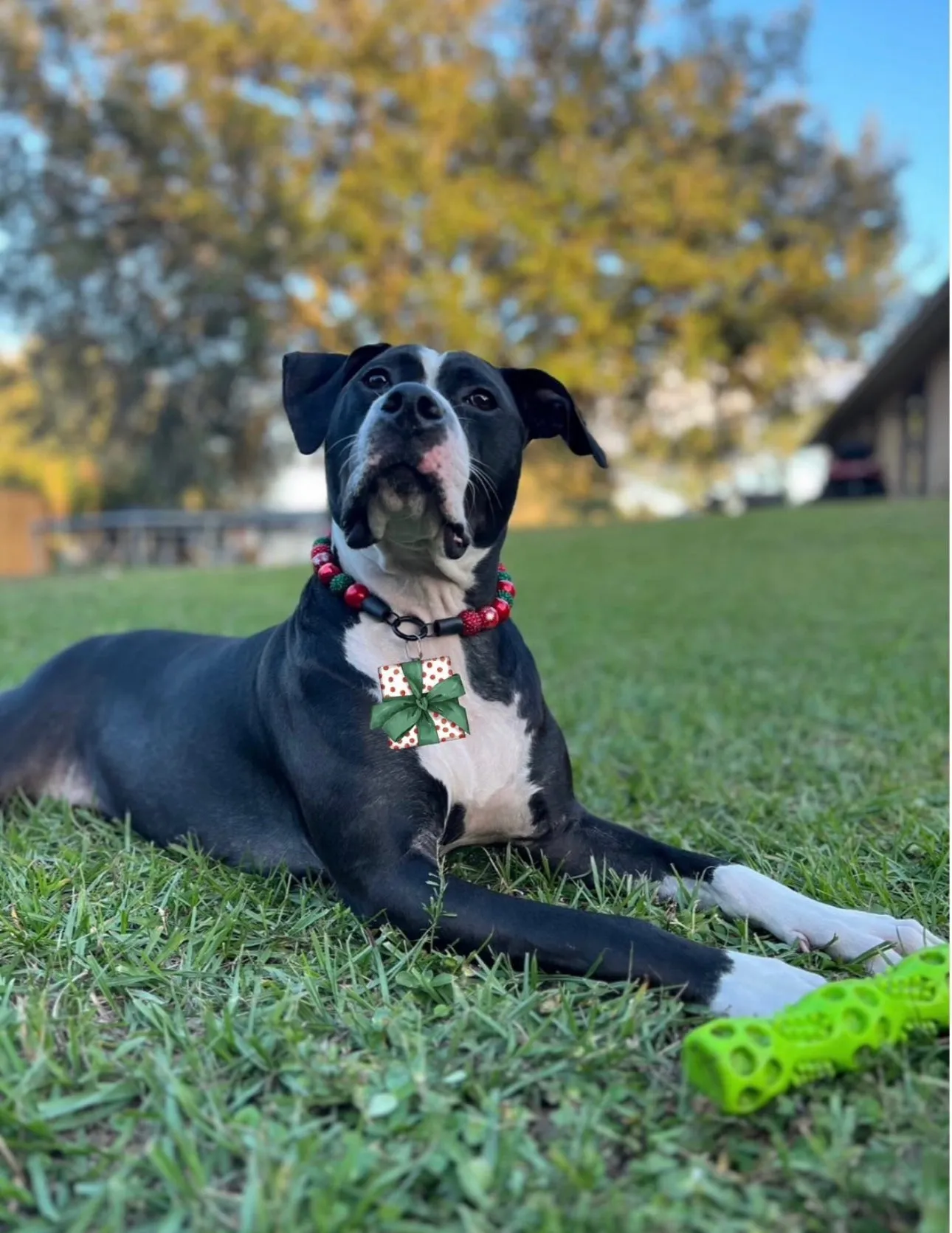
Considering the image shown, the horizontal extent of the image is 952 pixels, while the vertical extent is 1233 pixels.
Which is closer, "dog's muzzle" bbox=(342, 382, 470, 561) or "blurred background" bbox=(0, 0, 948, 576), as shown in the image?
"dog's muzzle" bbox=(342, 382, 470, 561)

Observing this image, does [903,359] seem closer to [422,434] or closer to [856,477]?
[856,477]

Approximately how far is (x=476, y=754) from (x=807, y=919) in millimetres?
858

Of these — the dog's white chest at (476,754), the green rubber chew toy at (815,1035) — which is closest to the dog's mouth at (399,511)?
the dog's white chest at (476,754)

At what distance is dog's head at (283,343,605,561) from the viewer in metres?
2.40

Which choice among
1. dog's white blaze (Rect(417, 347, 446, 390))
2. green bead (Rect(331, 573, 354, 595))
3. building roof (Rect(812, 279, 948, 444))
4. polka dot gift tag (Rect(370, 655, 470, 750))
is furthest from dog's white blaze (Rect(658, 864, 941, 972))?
building roof (Rect(812, 279, 948, 444))

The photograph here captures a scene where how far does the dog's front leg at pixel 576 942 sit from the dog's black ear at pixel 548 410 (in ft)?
4.50

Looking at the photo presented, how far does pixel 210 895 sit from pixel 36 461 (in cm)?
3505

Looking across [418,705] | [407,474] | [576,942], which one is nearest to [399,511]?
[407,474]

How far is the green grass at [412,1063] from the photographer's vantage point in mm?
1403

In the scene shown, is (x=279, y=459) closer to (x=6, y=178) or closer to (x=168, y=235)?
(x=168, y=235)

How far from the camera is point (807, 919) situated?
2244 millimetres

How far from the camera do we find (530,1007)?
6.21 ft

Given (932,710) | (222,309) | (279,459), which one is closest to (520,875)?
(932,710)

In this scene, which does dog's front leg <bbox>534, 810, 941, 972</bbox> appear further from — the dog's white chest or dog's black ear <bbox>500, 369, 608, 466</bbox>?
dog's black ear <bbox>500, 369, 608, 466</bbox>
